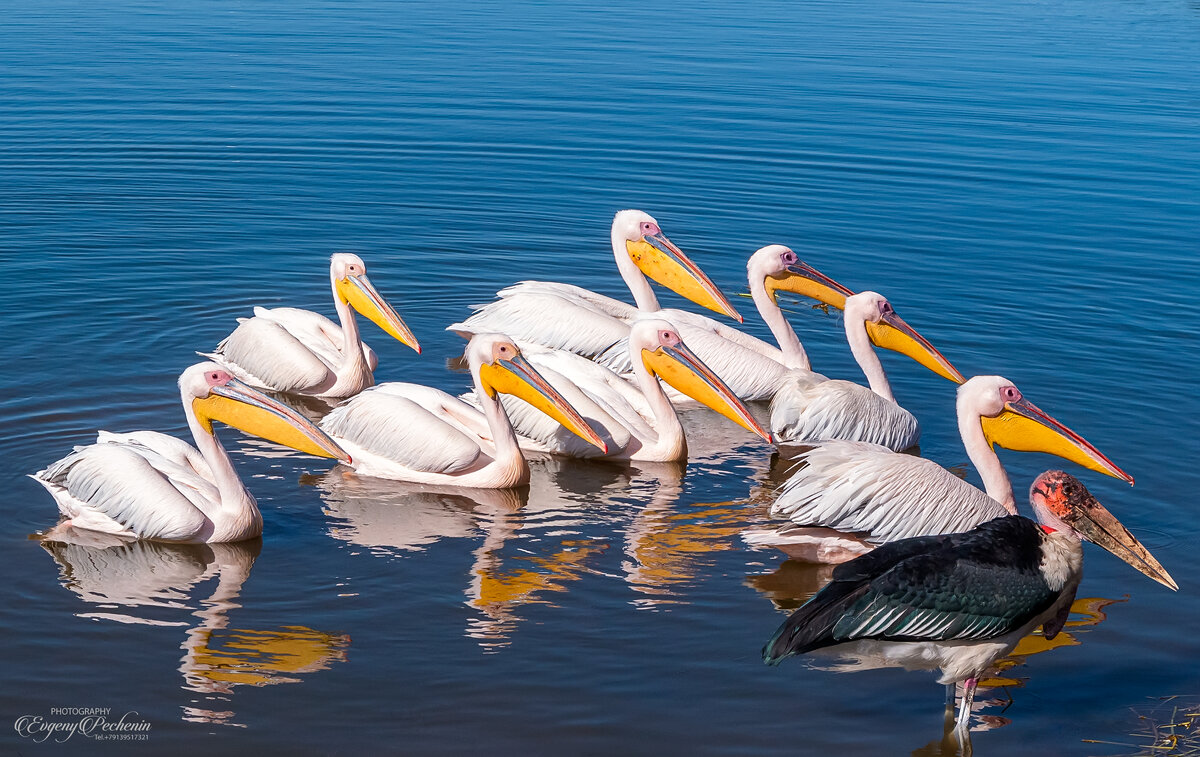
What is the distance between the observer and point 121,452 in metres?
5.52

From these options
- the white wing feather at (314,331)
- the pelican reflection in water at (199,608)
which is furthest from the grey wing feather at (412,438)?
Result: the white wing feather at (314,331)

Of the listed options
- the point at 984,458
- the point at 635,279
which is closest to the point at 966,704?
the point at 984,458

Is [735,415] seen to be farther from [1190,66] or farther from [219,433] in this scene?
[1190,66]

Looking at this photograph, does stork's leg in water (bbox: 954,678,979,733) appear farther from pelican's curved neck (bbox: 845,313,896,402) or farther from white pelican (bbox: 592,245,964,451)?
pelican's curved neck (bbox: 845,313,896,402)

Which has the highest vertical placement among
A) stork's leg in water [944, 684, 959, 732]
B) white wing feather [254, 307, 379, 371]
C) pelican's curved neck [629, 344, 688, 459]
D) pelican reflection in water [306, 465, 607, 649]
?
white wing feather [254, 307, 379, 371]

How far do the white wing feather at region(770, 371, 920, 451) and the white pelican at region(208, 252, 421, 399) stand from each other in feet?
6.99

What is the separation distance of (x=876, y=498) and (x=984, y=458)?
67 cm

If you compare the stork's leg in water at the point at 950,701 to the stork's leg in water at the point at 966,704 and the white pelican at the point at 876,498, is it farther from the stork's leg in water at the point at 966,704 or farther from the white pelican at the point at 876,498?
the white pelican at the point at 876,498

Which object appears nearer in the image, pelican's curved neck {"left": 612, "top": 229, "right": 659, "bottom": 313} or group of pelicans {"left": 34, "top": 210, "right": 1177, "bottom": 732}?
group of pelicans {"left": 34, "top": 210, "right": 1177, "bottom": 732}

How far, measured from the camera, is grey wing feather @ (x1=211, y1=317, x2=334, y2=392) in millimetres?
7344

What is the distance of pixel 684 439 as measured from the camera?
270 inches

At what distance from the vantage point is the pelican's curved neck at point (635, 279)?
28.4 ft

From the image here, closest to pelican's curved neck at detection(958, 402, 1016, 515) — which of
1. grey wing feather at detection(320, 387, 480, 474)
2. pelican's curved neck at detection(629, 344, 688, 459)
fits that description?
pelican's curved neck at detection(629, 344, 688, 459)

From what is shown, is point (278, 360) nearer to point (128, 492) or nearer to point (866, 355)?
point (128, 492)
